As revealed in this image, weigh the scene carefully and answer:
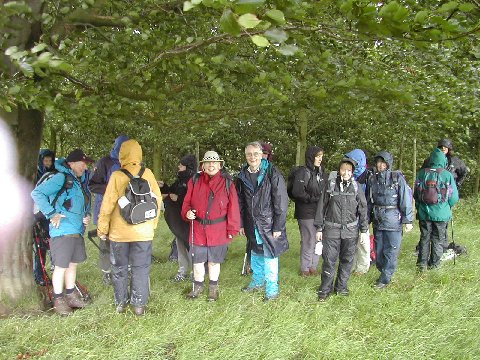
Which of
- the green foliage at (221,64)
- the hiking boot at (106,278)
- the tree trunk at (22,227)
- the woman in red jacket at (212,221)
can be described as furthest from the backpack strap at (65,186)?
the hiking boot at (106,278)

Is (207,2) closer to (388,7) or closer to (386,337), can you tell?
(388,7)

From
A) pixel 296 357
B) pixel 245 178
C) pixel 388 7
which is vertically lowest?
pixel 296 357

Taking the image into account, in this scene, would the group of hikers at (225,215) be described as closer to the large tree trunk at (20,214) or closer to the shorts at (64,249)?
the shorts at (64,249)

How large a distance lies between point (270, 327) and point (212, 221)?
5.11 feet

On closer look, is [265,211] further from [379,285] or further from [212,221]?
[379,285]

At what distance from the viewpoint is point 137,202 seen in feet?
15.0

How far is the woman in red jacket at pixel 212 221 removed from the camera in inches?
206

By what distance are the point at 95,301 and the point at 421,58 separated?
5.06 metres

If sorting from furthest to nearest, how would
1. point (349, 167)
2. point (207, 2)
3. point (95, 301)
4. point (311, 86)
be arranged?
1. point (349, 167)
2. point (95, 301)
3. point (311, 86)
4. point (207, 2)

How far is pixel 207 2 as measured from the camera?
1.70 meters

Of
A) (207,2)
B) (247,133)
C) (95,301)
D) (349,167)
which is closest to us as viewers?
(207,2)

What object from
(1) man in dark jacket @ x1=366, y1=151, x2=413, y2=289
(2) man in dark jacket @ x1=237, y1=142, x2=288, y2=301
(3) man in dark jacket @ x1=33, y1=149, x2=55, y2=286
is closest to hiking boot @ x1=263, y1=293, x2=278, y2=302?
(2) man in dark jacket @ x1=237, y1=142, x2=288, y2=301

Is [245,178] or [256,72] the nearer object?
[256,72]

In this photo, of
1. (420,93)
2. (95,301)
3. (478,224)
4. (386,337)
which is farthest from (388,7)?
(478,224)
